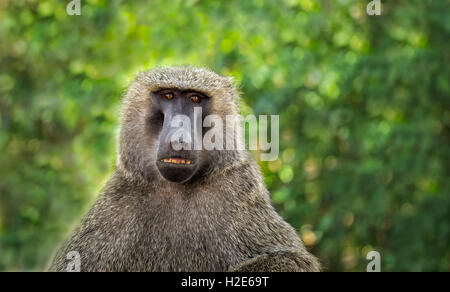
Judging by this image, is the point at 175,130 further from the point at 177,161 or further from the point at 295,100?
the point at 295,100

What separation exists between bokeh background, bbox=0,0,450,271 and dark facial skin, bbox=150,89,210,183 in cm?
391

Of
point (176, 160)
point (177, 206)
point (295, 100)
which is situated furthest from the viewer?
point (295, 100)

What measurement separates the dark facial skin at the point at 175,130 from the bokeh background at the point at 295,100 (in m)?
3.91

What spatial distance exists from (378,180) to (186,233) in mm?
5004

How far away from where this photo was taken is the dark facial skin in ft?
12.5

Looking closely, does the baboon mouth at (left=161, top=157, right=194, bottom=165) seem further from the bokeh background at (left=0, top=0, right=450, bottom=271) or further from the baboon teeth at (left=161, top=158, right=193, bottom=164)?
the bokeh background at (left=0, top=0, right=450, bottom=271)

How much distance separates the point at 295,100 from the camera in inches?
334

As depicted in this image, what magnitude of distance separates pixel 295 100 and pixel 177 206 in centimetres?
467

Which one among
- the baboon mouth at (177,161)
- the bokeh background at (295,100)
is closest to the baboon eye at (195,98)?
the baboon mouth at (177,161)


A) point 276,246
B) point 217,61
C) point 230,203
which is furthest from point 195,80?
point 217,61

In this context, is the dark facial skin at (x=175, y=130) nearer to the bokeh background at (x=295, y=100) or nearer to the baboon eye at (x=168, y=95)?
the baboon eye at (x=168, y=95)

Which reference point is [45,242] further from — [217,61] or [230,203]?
[230,203]

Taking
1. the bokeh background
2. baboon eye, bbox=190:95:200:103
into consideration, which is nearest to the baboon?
baboon eye, bbox=190:95:200:103

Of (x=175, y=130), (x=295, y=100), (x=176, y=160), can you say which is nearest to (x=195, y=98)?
(x=175, y=130)
